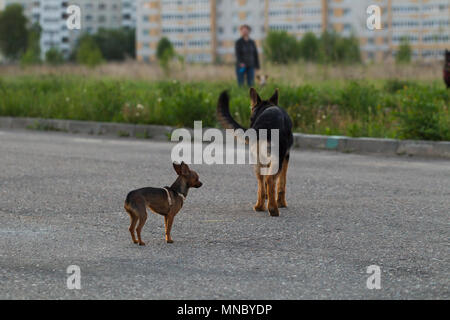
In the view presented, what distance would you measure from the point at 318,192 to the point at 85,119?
28.7 feet

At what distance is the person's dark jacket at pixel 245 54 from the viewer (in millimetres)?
19750

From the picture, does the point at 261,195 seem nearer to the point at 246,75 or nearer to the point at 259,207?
the point at 259,207

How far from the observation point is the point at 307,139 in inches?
489

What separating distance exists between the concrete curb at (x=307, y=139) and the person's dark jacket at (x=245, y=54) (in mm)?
5769

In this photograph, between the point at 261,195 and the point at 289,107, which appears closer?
the point at 261,195

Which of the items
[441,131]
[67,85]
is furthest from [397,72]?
[441,131]

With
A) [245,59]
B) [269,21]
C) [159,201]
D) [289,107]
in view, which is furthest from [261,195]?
[269,21]

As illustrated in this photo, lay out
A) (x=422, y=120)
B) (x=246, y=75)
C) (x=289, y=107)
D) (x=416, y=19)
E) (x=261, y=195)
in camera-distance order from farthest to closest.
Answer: (x=416, y=19), (x=246, y=75), (x=289, y=107), (x=422, y=120), (x=261, y=195)

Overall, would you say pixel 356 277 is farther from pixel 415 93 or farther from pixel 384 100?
pixel 384 100

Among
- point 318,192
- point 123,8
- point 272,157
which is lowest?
point 318,192

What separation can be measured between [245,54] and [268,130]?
1337cm

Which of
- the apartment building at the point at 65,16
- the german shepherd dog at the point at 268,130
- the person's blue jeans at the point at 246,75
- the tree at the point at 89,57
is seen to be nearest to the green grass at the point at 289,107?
the person's blue jeans at the point at 246,75
